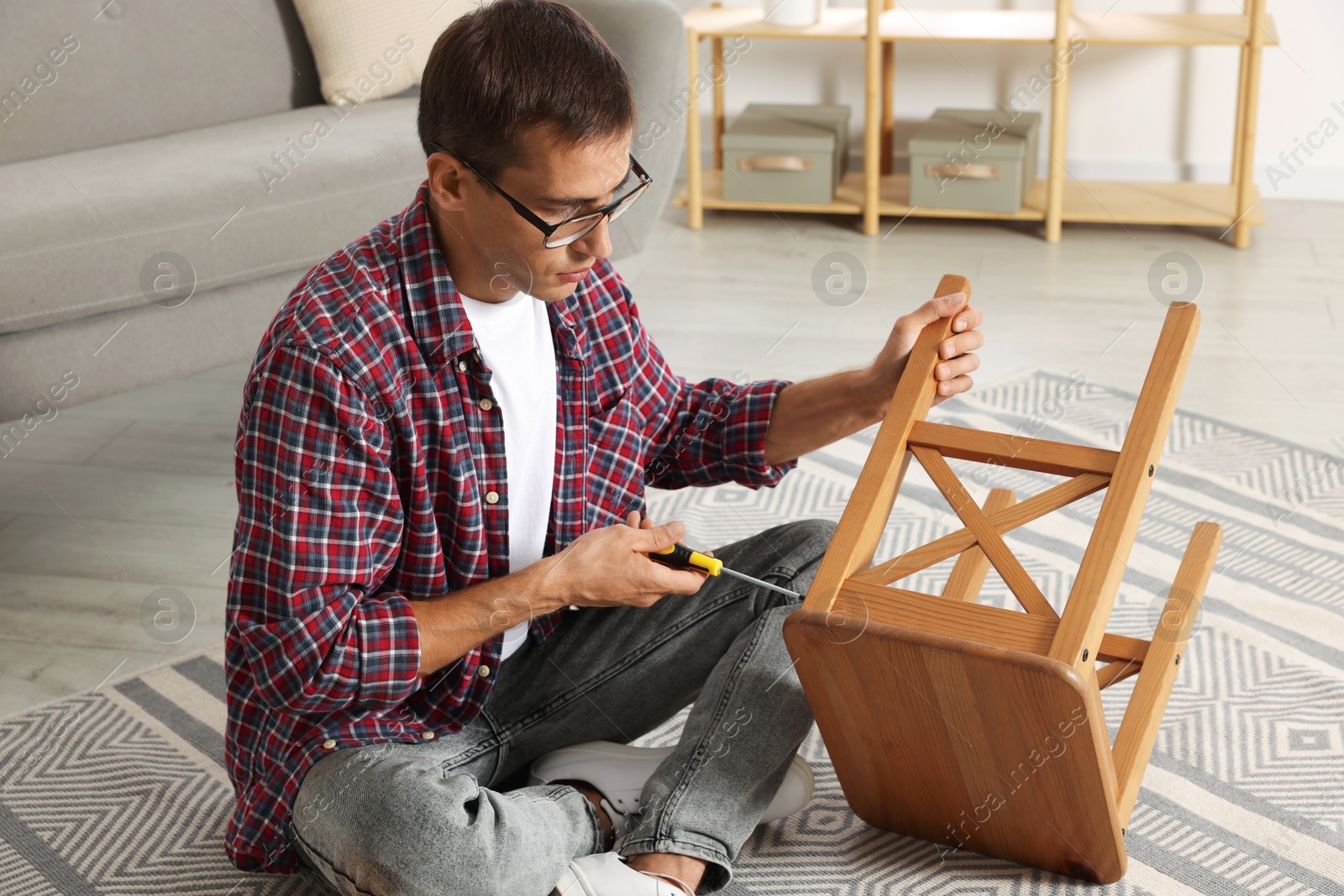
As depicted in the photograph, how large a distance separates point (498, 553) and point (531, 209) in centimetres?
29

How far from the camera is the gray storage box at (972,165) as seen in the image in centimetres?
285

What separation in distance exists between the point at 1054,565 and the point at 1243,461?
42 centimetres

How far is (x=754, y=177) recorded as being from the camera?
3047 millimetres

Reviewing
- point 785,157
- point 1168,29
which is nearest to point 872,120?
point 785,157

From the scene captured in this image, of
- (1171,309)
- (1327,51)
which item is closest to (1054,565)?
(1171,309)

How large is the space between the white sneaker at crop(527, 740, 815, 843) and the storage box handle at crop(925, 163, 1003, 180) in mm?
1955

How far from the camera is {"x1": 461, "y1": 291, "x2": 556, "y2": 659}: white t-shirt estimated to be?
42.6 inches

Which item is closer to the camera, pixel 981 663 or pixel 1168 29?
pixel 981 663

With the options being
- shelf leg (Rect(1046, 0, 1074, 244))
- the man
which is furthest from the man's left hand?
shelf leg (Rect(1046, 0, 1074, 244))

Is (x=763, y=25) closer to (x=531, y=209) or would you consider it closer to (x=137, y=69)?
(x=137, y=69)

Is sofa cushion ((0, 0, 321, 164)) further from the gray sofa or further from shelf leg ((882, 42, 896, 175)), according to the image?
shelf leg ((882, 42, 896, 175))

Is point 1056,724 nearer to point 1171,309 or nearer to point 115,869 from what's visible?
point 1171,309

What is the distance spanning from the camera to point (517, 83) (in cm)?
94

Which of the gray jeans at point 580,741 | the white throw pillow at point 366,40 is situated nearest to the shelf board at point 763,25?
the white throw pillow at point 366,40
